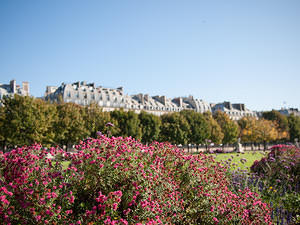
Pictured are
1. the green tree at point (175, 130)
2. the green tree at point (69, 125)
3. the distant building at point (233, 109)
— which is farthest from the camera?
the distant building at point (233, 109)

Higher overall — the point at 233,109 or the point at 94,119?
the point at 233,109

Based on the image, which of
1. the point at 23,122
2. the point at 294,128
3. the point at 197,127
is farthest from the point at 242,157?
the point at 294,128

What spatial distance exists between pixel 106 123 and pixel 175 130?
58.8 feet

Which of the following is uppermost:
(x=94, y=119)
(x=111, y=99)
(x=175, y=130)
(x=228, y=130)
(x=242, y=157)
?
(x=111, y=99)

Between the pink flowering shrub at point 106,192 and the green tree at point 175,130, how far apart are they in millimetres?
43401

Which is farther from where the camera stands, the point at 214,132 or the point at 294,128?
the point at 294,128

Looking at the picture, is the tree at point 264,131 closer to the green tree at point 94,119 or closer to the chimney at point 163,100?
the chimney at point 163,100

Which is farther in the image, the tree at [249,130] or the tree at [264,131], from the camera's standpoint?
the tree at [249,130]

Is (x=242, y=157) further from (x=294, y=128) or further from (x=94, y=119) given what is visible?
(x=294, y=128)

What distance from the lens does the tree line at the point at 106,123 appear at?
32.2 meters

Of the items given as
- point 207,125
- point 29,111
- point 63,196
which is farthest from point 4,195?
point 207,125

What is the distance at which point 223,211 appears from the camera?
616cm

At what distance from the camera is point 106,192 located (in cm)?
533

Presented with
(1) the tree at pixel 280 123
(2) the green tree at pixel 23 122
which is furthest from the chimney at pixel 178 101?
(2) the green tree at pixel 23 122
